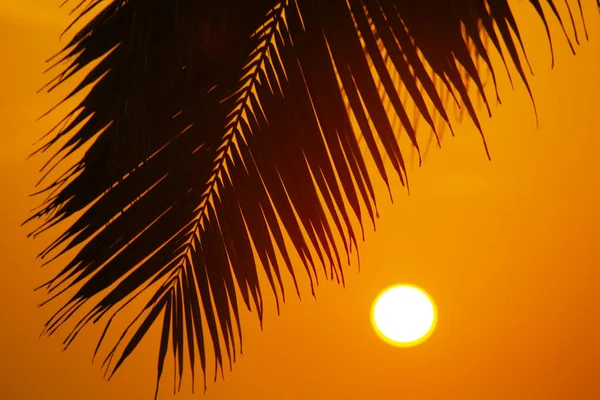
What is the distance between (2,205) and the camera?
73.6 inches

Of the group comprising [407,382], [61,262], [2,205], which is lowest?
[407,382]

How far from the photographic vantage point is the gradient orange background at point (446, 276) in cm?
166

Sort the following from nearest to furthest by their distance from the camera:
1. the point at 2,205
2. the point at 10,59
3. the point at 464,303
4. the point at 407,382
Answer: the point at 10,59, the point at 2,205, the point at 464,303, the point at 407,382

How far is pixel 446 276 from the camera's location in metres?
2.10

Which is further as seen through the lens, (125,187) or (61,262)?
(61,262)

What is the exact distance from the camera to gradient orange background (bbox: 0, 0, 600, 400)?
5.45ft

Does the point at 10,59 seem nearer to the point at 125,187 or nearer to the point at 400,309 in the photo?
the point at 125,187

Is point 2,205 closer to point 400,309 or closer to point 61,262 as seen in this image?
point 61,262

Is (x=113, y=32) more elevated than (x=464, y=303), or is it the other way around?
(x=113, y=32)

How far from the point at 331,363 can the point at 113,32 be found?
2058mm

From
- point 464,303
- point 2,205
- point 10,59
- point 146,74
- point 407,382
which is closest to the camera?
point 146,74

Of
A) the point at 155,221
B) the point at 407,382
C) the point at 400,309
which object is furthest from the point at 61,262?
the point at 155,221

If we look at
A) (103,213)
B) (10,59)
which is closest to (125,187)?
(103,213)

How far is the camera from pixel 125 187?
16.9 inches
